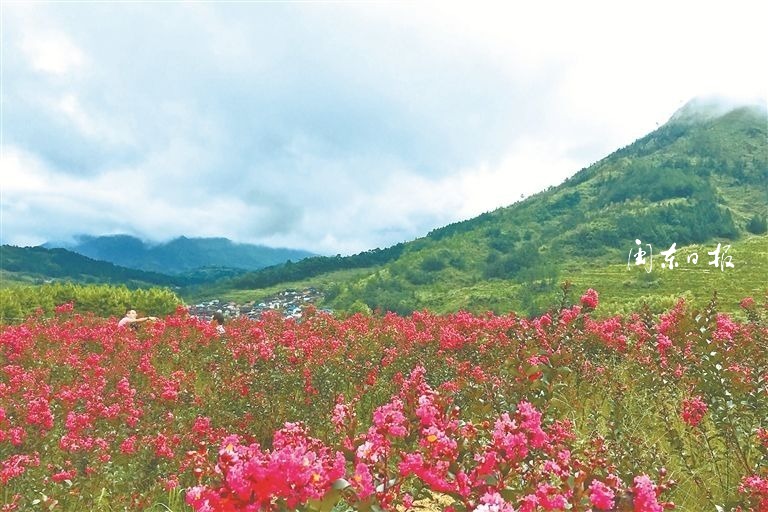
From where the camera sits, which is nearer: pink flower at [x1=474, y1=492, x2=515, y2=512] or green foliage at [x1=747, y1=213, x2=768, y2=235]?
pink flower at [x1=474, y1=492, x2=515, y2=512]

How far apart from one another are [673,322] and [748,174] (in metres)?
119

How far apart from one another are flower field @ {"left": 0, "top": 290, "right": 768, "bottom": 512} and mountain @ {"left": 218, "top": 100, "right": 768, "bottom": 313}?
83.2 feet

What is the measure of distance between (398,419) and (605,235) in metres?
93.0

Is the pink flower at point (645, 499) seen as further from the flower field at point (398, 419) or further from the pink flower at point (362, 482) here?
the pink flower at point (362, 482)

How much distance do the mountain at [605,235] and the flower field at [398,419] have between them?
83.2 ft

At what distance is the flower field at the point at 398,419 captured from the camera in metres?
2.83

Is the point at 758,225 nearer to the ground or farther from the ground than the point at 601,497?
farther from the ground

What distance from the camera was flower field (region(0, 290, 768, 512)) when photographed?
9.27ft

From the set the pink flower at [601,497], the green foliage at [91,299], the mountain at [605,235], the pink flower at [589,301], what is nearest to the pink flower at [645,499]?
the pink flower at [601,497]

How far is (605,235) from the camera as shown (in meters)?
89.4

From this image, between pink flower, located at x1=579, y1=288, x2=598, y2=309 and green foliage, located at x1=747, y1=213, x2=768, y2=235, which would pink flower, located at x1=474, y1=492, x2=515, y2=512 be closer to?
pink flower, located at x1=579, y1=288, x2=598, y2=309

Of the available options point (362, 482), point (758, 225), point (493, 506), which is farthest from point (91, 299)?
point (758, 225)

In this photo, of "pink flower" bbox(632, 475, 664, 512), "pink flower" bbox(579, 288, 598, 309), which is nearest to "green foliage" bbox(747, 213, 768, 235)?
"pink flower" bbox(579, 288, 598, 309)

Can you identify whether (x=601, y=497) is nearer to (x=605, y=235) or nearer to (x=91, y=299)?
(x=91, y=299)
